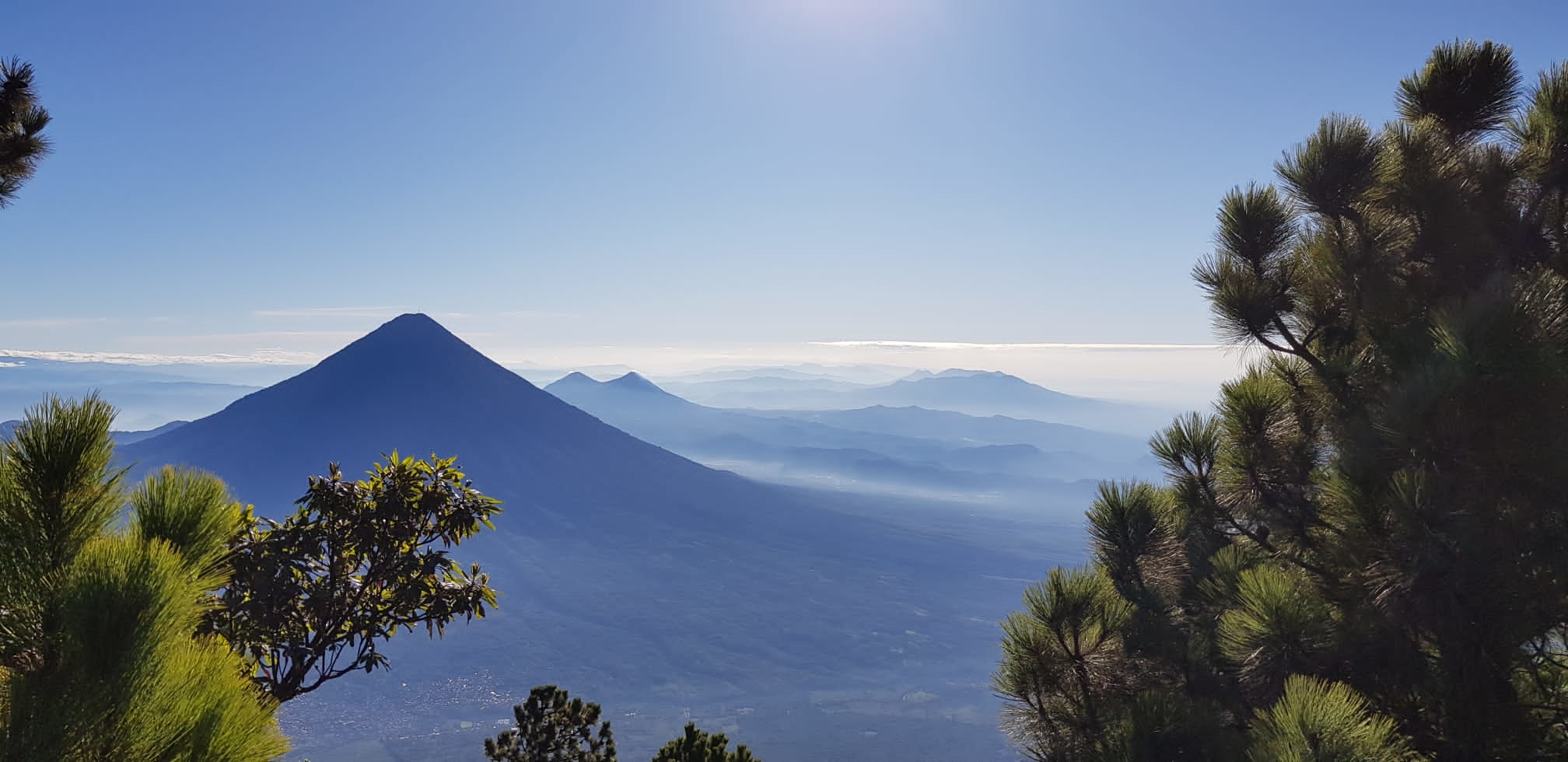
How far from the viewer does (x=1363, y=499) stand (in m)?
3.04

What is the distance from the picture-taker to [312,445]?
181 meters

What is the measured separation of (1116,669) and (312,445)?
700 ft

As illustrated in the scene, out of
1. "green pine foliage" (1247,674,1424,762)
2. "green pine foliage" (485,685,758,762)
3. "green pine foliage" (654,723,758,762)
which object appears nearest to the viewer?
"green pine foliage" (1247,674,1424,762)

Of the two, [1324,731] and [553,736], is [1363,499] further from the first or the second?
[553,736]

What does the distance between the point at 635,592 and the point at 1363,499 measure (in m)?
146

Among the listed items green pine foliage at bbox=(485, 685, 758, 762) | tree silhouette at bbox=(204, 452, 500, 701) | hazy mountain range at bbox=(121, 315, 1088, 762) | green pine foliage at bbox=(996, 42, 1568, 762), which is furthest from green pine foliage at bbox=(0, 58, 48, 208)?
hazy mountain range at bbox=(121, 315, 1088, 762)

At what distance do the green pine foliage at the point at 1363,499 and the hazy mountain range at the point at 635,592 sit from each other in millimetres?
74516

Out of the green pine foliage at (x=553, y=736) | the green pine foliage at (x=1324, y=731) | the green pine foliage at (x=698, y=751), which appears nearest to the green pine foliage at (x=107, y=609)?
the green pine foliage at (x=698, y=751)

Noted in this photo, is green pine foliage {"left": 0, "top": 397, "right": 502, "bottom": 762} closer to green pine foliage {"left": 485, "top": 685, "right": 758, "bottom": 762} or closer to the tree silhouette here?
the tree silhouette

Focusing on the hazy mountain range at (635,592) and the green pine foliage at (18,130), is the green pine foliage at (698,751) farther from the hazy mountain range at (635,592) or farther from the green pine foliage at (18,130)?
the hazy mountain range at (635,592)

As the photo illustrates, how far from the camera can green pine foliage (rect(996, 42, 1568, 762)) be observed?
2.89 m

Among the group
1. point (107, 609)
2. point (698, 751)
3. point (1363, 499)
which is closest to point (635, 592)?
point (698, 751)

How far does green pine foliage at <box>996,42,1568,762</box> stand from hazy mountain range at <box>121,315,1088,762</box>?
74.5 meters

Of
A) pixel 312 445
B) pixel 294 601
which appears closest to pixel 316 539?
pixel 294 601
